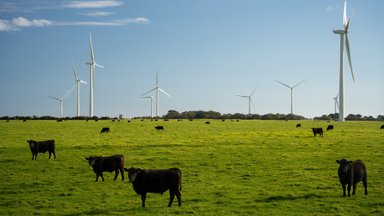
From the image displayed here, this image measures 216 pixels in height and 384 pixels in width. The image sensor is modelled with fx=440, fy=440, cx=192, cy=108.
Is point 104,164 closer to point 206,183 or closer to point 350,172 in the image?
point 206,183

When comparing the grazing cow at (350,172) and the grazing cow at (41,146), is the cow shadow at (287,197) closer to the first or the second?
the grazing cow at (350,172)

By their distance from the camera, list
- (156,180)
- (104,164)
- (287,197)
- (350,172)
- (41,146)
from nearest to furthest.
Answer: (156,180), (350,172), (287,197), (104,164), (41,146)

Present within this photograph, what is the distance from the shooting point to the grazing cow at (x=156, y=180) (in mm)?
13312

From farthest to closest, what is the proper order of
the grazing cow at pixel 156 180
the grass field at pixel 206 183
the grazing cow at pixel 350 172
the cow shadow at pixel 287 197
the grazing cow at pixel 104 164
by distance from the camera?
1. the grazing cow at pixel 104 164
2. the cow shadow at pixel 287 197
3. the grazing cow at pixel 350 172
4. the grass field at pixel 206 183
5. the grazing cow at pixel 156 180

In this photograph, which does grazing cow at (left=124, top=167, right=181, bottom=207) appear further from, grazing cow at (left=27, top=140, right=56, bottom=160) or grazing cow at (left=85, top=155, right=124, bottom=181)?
grazing cow at (left=27, top=140, right=56, bottom=160)

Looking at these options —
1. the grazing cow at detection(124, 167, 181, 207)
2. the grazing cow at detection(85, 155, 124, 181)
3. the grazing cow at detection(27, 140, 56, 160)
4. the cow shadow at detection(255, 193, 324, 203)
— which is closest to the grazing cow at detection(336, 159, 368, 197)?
the cow shadow at detection(255, 193, 324, 203)

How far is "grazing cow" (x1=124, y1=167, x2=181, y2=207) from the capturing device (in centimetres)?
1331

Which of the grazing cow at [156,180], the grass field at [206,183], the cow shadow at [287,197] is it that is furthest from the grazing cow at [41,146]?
the cow shadow at [287,197]

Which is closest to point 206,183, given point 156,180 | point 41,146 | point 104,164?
point 104,164

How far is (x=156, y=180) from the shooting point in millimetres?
13383

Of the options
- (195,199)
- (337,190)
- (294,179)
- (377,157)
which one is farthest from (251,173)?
(377,157)

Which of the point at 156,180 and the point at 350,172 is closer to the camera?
the point at 156,180

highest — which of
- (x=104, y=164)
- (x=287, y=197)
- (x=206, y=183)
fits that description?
(x=104, y=164)

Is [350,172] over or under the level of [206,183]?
over
